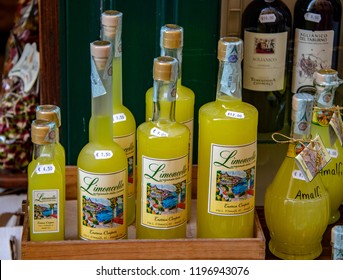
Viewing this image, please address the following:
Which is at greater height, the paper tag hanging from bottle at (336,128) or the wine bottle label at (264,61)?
the wine bottle label at (264,61)

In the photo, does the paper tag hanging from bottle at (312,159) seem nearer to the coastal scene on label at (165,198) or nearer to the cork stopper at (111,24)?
the coastal scene on label at (165,198)

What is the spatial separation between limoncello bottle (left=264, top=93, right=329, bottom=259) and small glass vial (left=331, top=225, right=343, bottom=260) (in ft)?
0.41

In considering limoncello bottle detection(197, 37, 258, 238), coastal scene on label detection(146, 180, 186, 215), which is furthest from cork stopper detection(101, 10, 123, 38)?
coastal scene on label detection(146, 180, 186, 215)

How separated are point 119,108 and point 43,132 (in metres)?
0.23

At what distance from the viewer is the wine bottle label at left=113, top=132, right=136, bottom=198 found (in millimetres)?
1758

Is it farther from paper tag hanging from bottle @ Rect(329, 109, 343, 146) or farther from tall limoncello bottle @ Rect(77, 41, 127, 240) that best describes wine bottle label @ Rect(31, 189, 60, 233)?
paper tag hanging from bottle @ Rect(329, 109, 343, 146)

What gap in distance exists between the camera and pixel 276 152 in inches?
85.4

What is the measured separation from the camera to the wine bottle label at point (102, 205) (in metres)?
1.62

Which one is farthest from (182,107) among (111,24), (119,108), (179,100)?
(111,24)

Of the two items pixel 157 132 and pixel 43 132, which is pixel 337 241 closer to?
pixel 157 132

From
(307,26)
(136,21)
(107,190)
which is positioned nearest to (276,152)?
(307,26)

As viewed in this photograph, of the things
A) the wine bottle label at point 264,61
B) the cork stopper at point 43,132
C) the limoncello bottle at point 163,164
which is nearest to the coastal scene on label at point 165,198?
the limoncello bottle at point 163,164

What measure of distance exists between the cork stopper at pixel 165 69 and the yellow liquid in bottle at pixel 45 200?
0.28m

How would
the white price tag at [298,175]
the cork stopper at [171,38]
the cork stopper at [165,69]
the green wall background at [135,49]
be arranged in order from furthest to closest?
the green wall background at [135,49] < the white price tag at [298,175] < the cork stopper at [171,38] < the cork stopper at [165,69]
